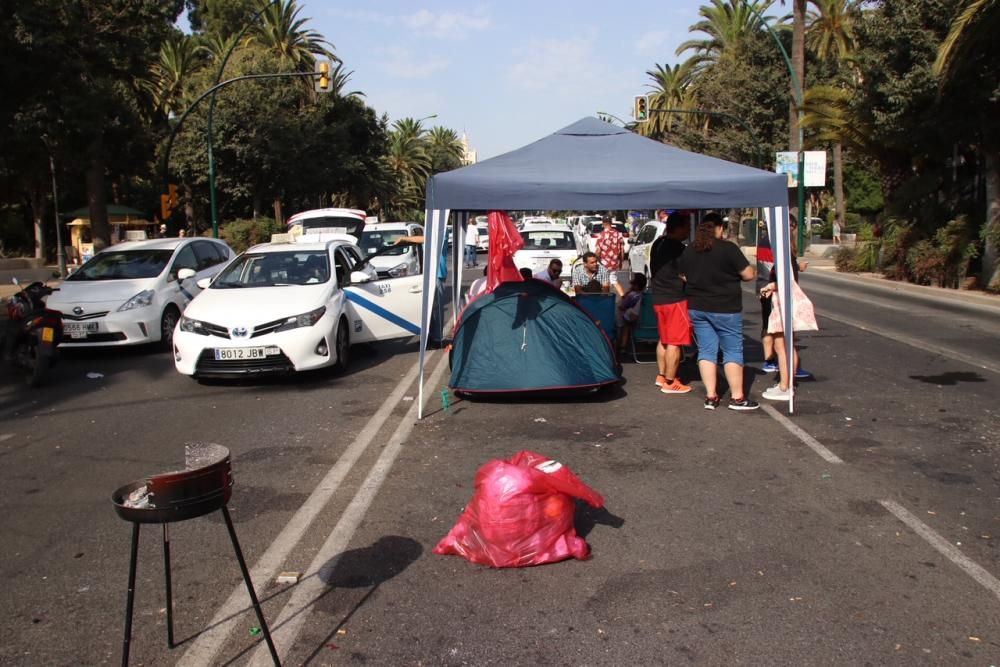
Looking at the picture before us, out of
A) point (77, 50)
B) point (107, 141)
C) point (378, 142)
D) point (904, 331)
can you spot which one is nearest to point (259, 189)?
point (378, 142)

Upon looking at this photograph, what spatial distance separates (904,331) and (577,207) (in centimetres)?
771

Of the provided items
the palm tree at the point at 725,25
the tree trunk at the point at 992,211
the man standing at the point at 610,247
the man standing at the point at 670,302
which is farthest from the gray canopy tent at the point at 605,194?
the palm tree at the point at 725,25

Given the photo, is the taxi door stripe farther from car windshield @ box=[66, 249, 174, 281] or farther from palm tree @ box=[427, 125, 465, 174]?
palm tree @ box=[427, 125, 465, 174]

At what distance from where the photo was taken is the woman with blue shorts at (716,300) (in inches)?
320

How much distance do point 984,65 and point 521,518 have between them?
17.5 meters

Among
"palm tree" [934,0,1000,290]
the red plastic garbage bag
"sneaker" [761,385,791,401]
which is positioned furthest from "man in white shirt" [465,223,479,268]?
the red plastic garbage bag

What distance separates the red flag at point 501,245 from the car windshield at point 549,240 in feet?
36.4

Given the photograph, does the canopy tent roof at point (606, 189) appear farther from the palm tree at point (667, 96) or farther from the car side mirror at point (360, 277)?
the palm tree at point (667, 96)

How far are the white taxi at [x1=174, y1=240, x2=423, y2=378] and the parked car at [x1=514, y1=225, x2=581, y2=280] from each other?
725 cm

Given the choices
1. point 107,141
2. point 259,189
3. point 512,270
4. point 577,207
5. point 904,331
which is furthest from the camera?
point 259,189

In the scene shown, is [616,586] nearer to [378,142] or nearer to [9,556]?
[9,556]

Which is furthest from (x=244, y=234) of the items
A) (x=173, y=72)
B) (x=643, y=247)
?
(x=643, y=247)

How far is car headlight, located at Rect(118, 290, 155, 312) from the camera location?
1214 cm

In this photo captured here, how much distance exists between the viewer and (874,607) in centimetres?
413
